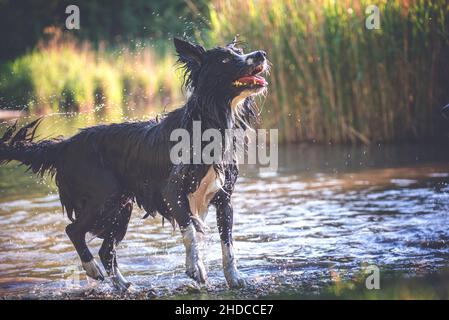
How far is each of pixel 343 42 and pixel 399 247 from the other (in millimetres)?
6324

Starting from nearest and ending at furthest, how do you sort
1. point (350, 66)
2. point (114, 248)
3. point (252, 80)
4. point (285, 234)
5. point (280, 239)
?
1. point (252, 80)
2. point (114, 248)
3. point (280, 239)
4. point (285, 234)
5. point (350, 66)

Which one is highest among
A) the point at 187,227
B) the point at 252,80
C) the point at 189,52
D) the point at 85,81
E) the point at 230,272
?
the point at 189,52

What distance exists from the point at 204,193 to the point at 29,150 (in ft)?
5.08

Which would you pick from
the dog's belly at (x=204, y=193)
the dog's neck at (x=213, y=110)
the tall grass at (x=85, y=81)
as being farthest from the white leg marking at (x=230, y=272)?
the tall grass at (x=85, y=81)

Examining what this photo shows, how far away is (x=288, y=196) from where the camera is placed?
9.82 metres

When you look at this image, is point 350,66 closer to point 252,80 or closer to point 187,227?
point 252,80

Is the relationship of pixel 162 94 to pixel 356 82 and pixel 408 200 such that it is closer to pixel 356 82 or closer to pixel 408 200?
pixel 356 82

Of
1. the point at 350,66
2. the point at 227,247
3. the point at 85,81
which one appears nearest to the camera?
the point at 227,247

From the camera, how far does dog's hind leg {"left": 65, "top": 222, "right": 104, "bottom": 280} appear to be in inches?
250

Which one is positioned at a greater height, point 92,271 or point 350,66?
point 350,66

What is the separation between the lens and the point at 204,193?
6254 mm

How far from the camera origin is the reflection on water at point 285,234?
6.55m

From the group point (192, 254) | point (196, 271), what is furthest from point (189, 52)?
point (196, 271)

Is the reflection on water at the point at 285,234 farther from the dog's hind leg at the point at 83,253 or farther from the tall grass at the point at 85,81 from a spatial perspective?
the tall grass at the point at 85,81
